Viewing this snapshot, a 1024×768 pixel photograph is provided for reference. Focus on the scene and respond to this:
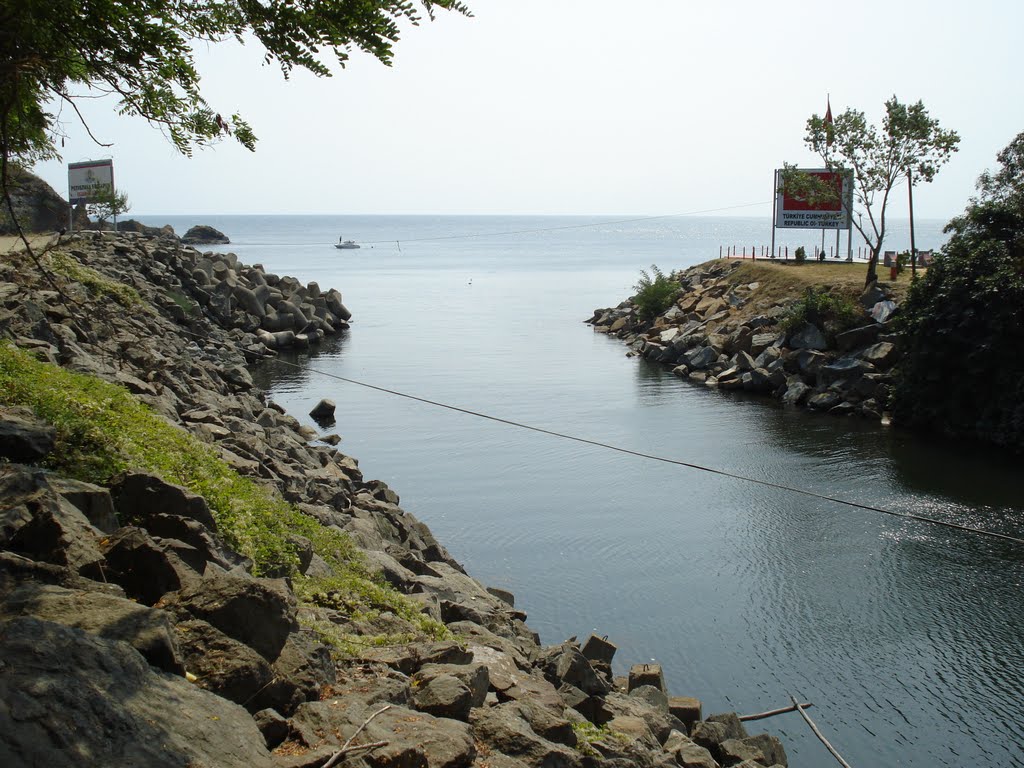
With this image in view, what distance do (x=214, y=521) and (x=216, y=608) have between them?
7.35 ft

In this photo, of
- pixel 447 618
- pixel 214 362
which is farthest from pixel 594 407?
pixel 447 618

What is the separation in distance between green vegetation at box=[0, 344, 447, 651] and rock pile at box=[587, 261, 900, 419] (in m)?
23.2

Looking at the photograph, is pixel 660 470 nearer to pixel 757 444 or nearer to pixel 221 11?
pixel 757 444

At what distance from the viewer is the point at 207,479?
28.5ft

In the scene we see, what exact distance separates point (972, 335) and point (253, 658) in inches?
1000

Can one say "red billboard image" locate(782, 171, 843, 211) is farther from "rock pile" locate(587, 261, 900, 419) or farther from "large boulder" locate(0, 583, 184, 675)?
"large boulder" locate(0, 583, 184, 675)

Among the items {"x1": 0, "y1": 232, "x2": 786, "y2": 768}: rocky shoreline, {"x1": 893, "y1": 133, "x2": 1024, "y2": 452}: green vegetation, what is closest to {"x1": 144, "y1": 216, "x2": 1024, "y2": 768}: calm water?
{"x1": 893, "y1": 133, "x2": 1024, "y2": 452}: green vegetation

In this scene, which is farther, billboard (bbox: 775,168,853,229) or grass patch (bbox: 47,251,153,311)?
billboard (bbox: 775,168,853,229)

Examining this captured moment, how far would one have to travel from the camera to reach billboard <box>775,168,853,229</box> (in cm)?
4416

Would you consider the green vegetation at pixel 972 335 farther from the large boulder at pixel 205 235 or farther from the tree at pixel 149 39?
the large boulder at pixel 205 235

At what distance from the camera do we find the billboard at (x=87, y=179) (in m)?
46.9

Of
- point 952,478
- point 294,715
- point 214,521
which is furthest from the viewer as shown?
point 952,478

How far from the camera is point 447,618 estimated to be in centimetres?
988

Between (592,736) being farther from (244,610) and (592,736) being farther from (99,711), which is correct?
(99,711)
